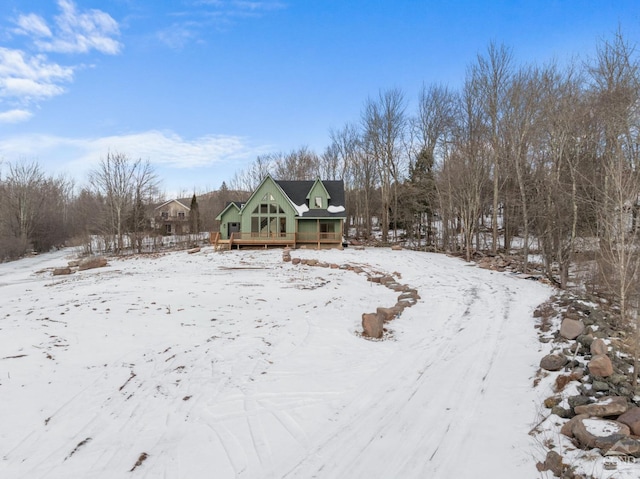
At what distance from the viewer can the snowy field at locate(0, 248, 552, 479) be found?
3.79 meters

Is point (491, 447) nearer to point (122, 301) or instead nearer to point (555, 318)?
point (555, 318)

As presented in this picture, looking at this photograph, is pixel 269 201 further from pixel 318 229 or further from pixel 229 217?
pixel 229 217

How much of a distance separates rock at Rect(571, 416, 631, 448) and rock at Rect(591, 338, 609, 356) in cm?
218

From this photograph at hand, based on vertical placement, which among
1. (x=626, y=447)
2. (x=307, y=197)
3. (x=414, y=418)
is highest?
(x=307, y=197)

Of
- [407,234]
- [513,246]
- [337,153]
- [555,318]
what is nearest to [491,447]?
[555,318]

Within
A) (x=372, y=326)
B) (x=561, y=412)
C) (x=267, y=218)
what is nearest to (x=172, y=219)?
(x=267, y=218)

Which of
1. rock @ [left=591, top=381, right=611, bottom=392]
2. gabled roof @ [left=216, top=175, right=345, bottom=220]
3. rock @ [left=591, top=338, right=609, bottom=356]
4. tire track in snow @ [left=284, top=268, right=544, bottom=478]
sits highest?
gabled roof @ [left=216, top=175, right=345, bottom=220]

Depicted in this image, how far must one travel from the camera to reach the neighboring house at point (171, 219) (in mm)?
45344

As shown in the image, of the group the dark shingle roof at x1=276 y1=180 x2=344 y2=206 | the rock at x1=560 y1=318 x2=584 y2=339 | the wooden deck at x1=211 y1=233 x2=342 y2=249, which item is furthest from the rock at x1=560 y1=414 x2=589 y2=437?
the dark shingle roof at x1=276 y1=180 x2=344 y2=206

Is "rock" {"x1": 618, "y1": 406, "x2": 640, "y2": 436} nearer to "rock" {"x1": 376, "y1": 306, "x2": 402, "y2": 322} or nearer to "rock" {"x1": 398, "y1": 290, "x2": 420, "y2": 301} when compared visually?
"rock" {"x1": 376, "y1": 306, "x2": 402, "y2": 322}

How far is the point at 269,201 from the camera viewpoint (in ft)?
92.9

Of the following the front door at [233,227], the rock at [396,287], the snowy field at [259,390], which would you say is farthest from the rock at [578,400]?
the front door at [233,227]

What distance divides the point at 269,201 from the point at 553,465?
26.2 meters

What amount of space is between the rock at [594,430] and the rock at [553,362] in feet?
6.22
